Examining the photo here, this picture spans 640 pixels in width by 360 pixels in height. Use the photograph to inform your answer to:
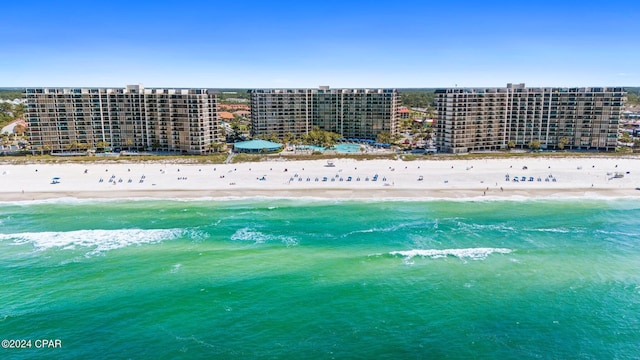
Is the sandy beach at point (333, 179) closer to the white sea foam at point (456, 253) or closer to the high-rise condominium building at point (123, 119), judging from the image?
the high-rise condominium building at point (123, 119)

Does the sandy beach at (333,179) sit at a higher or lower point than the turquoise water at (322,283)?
higher

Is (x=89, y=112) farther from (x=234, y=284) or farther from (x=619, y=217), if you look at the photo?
(x=619, y=217)

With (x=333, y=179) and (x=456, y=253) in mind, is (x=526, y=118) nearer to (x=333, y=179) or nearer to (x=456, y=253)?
(x=333, y=179)

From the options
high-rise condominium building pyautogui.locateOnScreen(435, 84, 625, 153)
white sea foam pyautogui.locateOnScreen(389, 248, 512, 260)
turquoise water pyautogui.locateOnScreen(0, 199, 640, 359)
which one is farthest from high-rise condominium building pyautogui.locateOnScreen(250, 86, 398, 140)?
white sea foam pyautogui.locateOnScreen(389, 248, 512, 260)

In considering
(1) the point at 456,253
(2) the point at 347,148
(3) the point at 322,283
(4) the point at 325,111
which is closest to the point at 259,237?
(3) the point at 322,283

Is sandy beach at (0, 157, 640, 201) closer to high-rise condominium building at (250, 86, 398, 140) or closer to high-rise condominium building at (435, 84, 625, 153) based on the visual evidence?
high-rise condominium building at (435, 84, 625, 153)

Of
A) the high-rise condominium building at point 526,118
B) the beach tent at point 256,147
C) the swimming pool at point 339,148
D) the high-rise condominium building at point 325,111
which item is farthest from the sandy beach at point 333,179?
the high-rise condominium building at point 325,111

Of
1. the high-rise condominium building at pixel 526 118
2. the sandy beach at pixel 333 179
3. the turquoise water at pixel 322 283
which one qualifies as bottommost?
the turquoise water at pixel 322 283

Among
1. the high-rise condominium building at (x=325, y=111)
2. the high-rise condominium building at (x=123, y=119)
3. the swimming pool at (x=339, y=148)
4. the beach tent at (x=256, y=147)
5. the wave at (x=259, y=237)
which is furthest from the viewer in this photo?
the high-rise condominium building at (x=325, y=111)
